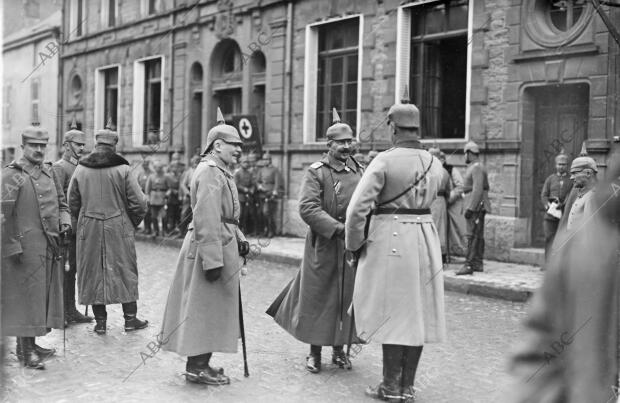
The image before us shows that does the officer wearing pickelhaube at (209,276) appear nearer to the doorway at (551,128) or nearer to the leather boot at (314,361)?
the leather boot at (314,361)

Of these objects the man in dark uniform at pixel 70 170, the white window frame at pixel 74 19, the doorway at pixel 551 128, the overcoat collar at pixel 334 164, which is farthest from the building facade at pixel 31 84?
the overcoat collar at pixel 334 164

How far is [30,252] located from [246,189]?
36.9 feet

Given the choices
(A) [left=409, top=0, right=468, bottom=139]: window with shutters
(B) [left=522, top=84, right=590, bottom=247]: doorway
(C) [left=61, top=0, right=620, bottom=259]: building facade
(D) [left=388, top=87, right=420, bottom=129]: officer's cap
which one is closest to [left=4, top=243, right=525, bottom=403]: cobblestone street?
(D) [left=388, top=87, right=420, bottom=129]: officer's cap

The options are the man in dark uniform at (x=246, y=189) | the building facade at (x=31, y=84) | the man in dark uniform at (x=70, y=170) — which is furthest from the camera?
the building facade at (x=31, y=84)

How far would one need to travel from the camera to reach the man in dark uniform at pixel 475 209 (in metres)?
11.7

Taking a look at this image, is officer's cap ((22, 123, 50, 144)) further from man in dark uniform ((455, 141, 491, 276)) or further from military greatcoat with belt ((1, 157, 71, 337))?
man in dark uniform ((455, 141, 491, 276))

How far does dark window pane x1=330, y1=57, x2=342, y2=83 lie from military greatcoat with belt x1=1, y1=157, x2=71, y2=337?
1124 centimetres

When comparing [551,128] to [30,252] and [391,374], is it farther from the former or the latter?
[30,252]

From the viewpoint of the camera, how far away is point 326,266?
6309 millimetres

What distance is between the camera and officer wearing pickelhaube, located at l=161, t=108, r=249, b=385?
5.75 m

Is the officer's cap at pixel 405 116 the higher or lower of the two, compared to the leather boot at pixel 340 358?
higher

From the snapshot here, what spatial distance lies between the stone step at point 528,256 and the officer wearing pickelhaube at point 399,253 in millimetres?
7558

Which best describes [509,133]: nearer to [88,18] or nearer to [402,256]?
[402,256]

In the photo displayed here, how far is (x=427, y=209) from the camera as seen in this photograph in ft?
18.0
